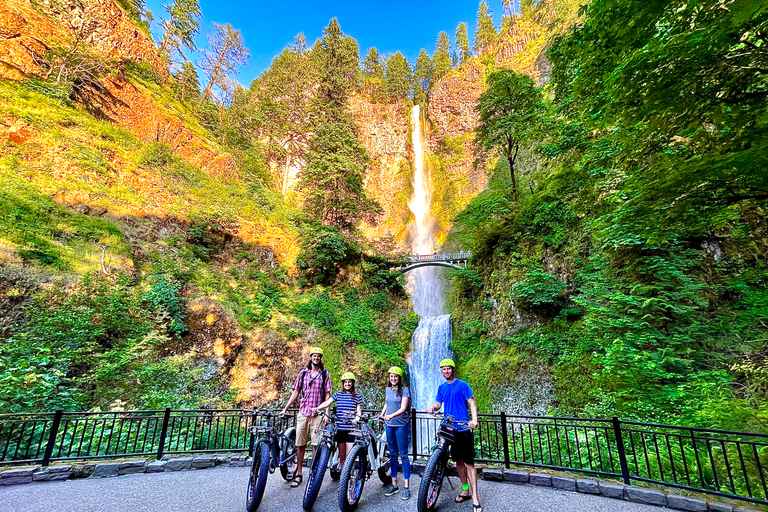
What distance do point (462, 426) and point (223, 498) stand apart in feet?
11.3

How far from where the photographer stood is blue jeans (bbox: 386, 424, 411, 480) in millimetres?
4129

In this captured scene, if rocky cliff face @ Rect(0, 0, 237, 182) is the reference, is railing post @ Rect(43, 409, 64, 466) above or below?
below

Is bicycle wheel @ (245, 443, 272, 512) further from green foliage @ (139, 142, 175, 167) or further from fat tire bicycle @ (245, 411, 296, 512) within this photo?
green foliage @ (139, 142, 175, 167)

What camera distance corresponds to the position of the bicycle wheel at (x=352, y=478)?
337 centimetres

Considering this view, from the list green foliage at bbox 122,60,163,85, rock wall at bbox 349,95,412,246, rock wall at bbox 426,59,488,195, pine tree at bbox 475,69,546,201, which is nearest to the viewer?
pine tree at bbox 475,69,546,201

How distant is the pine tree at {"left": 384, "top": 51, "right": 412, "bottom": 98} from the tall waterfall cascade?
276 cm

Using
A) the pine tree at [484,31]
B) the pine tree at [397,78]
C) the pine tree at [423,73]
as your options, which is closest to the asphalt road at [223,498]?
the pine tree at [397,78]

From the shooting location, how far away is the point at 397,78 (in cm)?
3841

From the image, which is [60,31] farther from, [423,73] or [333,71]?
[423,73]

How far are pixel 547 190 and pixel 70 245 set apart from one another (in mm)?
16715

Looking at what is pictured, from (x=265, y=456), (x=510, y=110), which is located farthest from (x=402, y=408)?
(x=510, y=110)

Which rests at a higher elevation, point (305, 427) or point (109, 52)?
point (109, 52)

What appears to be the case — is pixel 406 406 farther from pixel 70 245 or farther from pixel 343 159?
pixel 343 159

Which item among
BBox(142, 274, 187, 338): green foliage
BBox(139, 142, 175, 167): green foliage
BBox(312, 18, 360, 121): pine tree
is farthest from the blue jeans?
BBox(312, 18, 360, 121): pine tree
